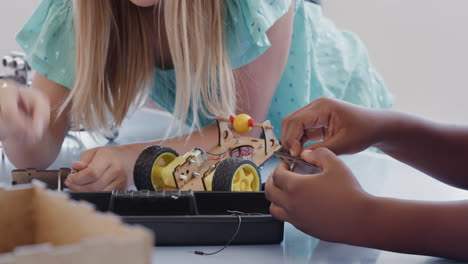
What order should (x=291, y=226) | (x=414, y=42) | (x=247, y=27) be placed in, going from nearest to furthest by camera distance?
(x=291, y=226)
(x=247, y=27)
(x=414, y=42)

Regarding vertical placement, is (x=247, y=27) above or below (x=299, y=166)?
above

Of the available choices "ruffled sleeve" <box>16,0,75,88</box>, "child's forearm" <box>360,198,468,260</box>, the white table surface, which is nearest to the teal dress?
"ruffled sleeve" <box>16,0,75,88</box>

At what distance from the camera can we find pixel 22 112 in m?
0.74

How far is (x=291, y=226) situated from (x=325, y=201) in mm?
139

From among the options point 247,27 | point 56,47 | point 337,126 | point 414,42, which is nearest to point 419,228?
point 337,126

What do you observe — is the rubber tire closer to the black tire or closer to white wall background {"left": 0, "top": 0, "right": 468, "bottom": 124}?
the black tire

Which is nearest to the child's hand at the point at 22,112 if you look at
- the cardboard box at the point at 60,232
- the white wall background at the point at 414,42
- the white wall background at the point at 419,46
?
the cardboard box at the point at 60,232

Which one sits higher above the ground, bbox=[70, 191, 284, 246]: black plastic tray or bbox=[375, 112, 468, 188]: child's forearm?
bbox=[375, 112, 468, 188]: child's forearm

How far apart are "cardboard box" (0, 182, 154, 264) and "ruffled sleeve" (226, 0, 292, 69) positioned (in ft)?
2.41

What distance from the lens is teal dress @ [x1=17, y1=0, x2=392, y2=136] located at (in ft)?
3.46

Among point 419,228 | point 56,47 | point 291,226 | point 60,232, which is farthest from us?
point 56,47

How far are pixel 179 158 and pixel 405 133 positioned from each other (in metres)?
0.30

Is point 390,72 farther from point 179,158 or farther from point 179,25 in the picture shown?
point 179,158

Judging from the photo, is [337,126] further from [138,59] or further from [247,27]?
[138,59]
